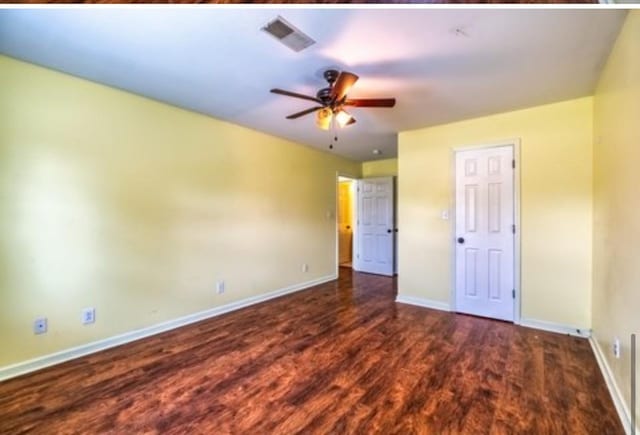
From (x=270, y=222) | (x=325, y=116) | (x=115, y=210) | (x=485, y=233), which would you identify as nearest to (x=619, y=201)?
(x=485, y=233)

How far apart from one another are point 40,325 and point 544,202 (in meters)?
4.94

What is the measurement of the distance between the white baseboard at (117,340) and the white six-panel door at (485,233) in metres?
2.70

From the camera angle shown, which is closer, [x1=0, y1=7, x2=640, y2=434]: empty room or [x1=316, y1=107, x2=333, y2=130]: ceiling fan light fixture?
[x1=0, y1=7, x2=640, y2=434]: empty room

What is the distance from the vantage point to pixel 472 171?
12.6 ft

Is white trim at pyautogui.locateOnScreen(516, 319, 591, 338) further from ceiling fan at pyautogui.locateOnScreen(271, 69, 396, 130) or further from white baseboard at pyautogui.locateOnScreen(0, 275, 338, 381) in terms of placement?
white baseboard at pyautogui.locateOnScreen(0, 275, 338, 381)

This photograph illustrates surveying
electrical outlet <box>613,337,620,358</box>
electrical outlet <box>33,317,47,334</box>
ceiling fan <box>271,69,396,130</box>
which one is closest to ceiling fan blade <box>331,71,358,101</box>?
ceiling fan <box>271,69,396,130</box>

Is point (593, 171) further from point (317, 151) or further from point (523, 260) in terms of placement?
point (317, 151)

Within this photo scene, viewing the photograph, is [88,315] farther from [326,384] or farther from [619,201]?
[619,201]

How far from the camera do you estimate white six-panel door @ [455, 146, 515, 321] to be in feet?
11.8

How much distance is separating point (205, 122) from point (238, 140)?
512 mm

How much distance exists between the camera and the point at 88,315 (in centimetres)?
277

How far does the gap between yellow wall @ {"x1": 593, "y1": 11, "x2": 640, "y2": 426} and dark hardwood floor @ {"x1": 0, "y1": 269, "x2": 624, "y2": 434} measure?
476 mm

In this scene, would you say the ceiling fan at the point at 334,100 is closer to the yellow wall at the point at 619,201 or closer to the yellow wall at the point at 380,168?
the yellow wall at the point at 619,201

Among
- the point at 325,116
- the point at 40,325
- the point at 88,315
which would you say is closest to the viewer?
the point at 40,325
